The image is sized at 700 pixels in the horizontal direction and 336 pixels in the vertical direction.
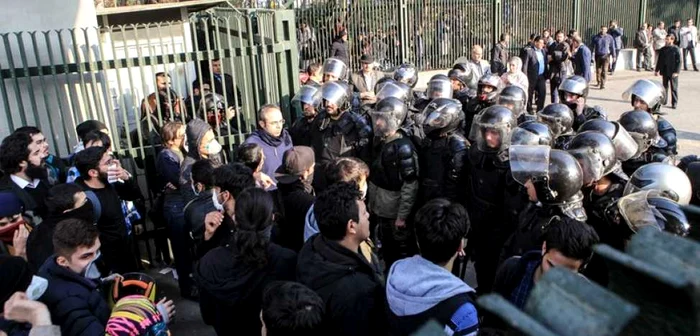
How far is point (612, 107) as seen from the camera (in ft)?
46.3

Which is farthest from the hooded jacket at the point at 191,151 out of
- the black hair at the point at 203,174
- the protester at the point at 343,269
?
the protester at the point at 343,269

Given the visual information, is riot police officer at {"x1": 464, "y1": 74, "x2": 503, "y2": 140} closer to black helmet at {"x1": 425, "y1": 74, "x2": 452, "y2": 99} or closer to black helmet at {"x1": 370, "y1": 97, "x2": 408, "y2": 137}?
black helmet at {"x1": 425, "y1": 74, "x2": 452, "y2": 99}

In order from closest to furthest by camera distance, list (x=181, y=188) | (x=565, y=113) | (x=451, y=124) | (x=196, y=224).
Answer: (x=196, y=224) < (x=181, y=188) < (x=451, y=124) < (x=565, y=113)

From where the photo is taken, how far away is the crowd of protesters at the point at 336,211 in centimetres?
265

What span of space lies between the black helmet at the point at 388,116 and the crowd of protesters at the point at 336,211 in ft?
0.05

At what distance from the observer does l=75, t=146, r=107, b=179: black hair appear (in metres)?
4.31

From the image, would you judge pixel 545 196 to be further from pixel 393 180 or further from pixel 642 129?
pixel 642 129

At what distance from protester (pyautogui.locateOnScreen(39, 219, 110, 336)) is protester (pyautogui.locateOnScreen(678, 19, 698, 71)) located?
65.1 feet

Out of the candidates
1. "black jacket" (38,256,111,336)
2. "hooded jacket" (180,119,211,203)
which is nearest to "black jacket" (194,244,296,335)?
"black jacket" (38,256,111,336)

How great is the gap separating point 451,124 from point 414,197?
0.72m

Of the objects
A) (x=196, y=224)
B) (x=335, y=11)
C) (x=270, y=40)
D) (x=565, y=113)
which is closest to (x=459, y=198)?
(x=565, y=113)

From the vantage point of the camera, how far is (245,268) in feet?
9.69

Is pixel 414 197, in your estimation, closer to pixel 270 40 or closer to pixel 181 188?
pixel 181 188

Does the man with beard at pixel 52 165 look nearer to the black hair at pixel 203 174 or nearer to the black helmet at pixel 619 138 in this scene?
the black hair at pixel 203 174
